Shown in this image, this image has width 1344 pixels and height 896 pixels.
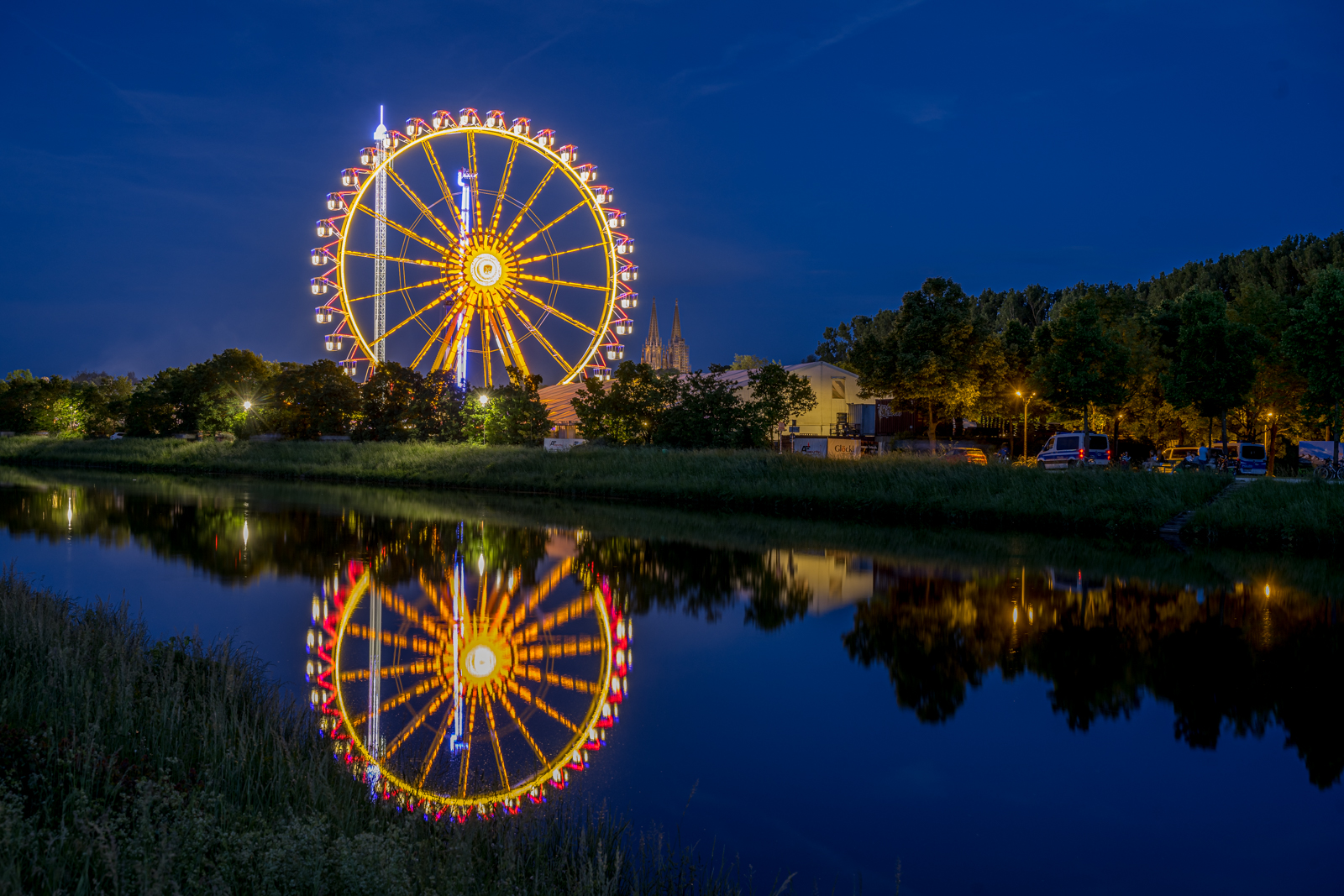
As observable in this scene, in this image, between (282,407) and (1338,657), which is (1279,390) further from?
(282,407)

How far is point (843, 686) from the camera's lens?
399 inches

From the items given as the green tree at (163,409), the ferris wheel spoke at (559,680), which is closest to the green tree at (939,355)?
the ferris wheel spoke at (559,680)

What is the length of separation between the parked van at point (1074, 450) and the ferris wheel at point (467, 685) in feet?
75.0

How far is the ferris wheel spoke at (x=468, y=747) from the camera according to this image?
6.63 m

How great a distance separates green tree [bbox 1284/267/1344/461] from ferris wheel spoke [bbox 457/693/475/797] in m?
29.5

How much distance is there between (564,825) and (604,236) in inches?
1434

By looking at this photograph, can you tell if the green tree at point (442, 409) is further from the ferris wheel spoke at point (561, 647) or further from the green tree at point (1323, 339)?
the ferris wheel spoke at point (561, 647)

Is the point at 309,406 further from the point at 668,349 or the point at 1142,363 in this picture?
the point at 668,349

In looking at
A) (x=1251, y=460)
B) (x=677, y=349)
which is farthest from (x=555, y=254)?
(x=677, y=349)

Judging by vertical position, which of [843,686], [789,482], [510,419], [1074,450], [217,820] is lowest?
[843,686]

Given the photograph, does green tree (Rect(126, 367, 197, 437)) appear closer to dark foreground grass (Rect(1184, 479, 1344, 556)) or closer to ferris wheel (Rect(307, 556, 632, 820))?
ferris wheel (Rect(307, 556, 632, 820))

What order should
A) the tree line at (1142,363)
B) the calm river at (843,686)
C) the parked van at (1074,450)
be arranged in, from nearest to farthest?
1. the calm river at (843,686)
2. the tree line at (1142,363)
3. the parked van at (1074,450)

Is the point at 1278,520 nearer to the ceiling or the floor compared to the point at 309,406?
nearer to the floor

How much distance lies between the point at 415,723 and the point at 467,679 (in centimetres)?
160
